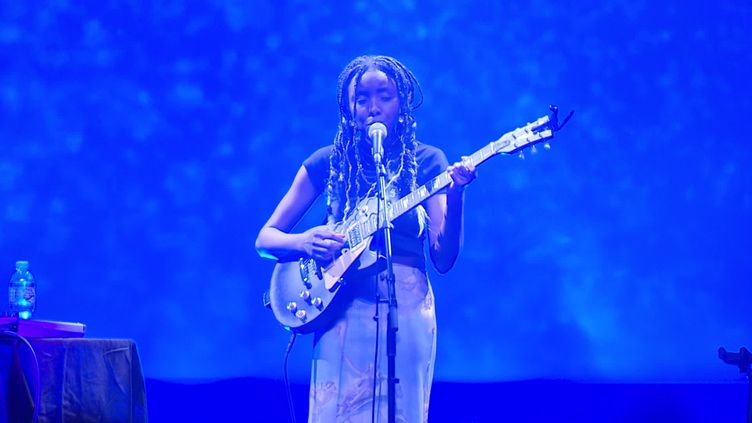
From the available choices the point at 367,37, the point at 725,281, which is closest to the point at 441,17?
the point at 367,37

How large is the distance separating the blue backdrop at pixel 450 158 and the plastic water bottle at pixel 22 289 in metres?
0.10

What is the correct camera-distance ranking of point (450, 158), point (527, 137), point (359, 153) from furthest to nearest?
point (450, 158) < point (359, 153) < point (527, 137)

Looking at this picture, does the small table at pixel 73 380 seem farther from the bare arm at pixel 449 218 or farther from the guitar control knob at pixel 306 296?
the bare arm at pixel 449 218

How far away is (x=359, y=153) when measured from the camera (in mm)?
2791

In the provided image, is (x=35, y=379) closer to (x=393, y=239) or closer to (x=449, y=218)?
(x=393, y=239)

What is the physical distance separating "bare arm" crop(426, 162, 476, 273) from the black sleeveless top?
0.14 ft

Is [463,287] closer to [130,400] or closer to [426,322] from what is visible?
[426,322]

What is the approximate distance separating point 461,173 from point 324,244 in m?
0.46

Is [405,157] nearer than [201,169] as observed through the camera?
Yes

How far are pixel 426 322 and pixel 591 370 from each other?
5.65 feet

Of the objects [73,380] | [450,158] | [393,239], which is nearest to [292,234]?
[393,239]

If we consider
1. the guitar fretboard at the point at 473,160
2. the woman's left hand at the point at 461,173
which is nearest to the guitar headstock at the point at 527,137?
the guitar fretboard at the point at 473,160

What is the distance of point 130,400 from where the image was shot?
2502 mm

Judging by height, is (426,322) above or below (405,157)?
below
